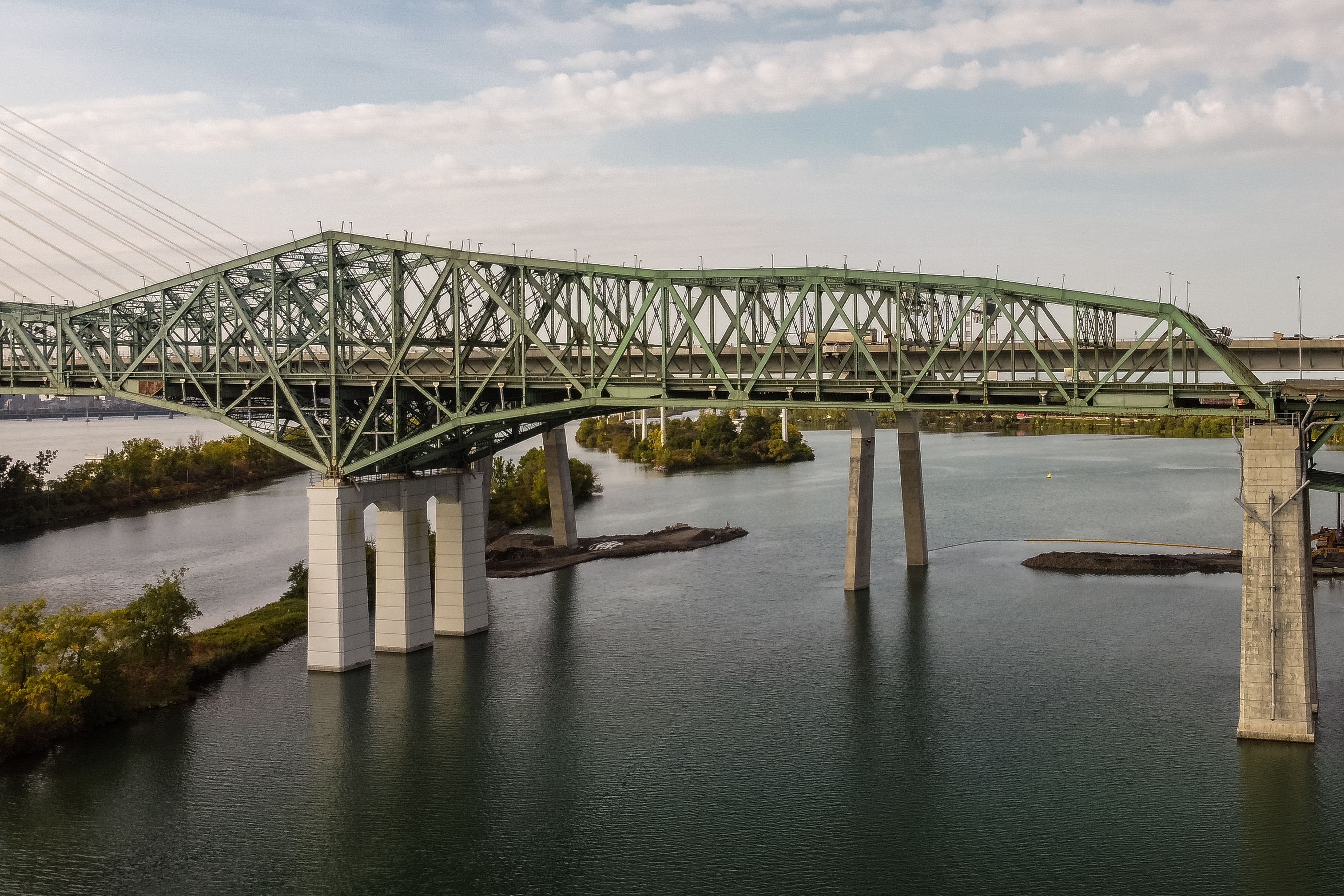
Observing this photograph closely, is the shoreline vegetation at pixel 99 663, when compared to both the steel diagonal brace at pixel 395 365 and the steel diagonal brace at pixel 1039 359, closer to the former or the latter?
the steel diagonal brace at pixel 395 365

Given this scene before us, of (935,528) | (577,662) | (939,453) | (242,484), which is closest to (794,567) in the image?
(935,528)

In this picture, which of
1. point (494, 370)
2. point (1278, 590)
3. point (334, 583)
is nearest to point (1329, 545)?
point (1278, 590)

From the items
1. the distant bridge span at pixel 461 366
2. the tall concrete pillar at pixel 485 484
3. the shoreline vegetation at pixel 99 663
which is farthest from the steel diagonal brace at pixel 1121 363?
the shoreline vegetation at pixel 99 663

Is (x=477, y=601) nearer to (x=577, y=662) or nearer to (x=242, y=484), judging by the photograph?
(x=577, y=662)

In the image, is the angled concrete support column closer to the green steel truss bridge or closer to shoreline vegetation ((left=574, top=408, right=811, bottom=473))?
the green steel truss bridge

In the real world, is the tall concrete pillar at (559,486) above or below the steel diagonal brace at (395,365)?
below

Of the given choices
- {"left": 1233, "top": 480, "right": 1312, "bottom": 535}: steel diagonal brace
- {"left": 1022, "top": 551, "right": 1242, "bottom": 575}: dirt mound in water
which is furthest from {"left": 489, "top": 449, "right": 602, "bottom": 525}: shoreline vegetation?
{"left": 1233, "top": 480, "right": 1312, "bottom": 535}: steel diagonal brace
